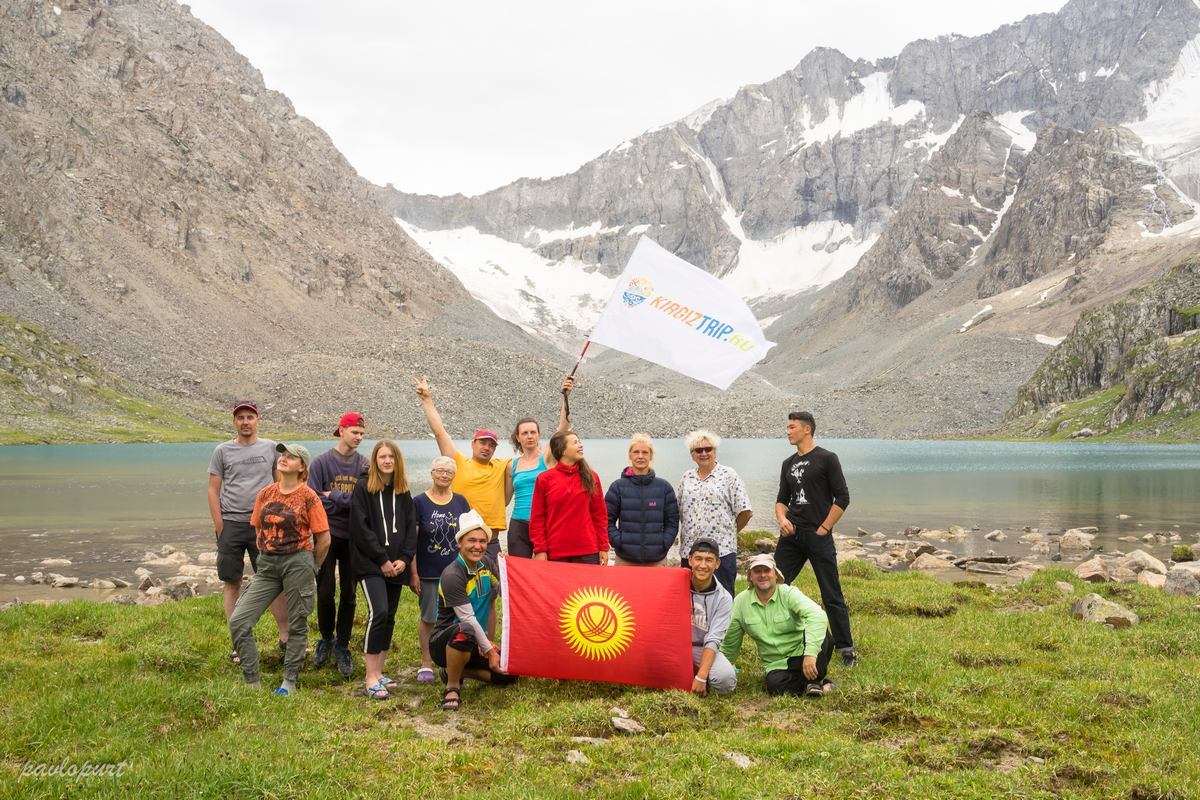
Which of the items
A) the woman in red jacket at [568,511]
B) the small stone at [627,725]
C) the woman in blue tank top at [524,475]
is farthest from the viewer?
the woman in blue tank top at [524,475]

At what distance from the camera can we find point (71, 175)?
399 ft

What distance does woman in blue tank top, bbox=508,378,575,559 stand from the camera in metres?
10.6

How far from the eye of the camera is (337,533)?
9953 mm

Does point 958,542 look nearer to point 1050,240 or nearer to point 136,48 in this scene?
point 136,48

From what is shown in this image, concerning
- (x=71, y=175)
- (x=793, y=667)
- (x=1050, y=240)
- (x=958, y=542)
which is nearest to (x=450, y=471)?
(x=793, y=667)

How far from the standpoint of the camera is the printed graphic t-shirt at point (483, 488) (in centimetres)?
1086

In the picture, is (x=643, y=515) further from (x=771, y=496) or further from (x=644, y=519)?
(x=771, y=496)

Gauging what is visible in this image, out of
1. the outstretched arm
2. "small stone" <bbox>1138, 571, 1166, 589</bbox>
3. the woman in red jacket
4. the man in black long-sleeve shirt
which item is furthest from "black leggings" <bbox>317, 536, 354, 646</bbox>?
"small stone" <bbox>1138, 571, 1166, 589</bbox>

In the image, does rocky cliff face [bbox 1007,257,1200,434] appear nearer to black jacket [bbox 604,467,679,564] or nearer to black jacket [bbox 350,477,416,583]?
black jacket [bbox 604,467,679,564]

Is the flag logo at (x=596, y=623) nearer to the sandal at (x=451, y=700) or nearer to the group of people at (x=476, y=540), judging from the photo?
the group of people at (x=476, y=540)

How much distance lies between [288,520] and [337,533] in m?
1.24

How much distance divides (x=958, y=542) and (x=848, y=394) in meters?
126

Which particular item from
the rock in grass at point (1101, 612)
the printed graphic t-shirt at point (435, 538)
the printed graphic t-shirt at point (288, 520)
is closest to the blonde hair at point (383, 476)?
the printed graphic t-shirt at point (435, 538)

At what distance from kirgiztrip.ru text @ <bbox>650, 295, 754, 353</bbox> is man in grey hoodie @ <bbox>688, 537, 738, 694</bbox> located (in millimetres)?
4134
